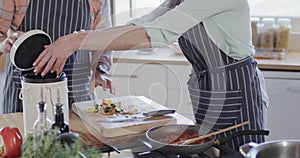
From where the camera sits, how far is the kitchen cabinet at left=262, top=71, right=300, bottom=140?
287 centimetres

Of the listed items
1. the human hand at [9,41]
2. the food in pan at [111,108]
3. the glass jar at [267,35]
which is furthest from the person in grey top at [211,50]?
the glass jar at [267,35]

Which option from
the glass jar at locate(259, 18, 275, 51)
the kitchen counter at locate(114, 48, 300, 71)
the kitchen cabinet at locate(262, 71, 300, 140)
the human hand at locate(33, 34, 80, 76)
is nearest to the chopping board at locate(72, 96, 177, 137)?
the human hand at locate(33, 34, 80, 76)

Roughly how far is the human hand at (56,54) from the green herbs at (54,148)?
0.51 metres

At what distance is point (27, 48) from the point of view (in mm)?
1655

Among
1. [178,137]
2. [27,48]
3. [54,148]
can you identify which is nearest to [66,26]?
[27,48]

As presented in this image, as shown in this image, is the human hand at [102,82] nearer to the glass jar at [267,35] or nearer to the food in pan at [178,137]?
the food in pan at [178,137]

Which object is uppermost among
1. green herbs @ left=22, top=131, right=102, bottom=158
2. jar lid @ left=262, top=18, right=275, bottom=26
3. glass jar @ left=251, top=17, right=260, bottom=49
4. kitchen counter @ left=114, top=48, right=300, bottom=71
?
jar lid @ left=262, top=18, right=275, bottom=26

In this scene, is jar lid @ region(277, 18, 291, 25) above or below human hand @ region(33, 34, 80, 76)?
above

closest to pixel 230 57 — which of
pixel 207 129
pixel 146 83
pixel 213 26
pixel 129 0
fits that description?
pixel 213 26

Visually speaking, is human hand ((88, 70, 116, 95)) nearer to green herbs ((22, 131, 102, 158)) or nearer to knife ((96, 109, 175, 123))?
knife ((96, 109, 175, 123))

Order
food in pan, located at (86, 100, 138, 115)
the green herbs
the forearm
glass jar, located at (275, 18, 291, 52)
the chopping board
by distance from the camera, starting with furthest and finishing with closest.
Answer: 1. glass jar, located at (275, 18, 291, 52)
2. food in pan, located at (86, 100, 138, 115)
3. the chopping board
4. the forearm
5. the green herbs

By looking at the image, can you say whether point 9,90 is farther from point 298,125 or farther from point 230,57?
point 298,125

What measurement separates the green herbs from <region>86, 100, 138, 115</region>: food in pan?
2.31ft

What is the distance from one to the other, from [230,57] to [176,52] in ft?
4.63
